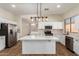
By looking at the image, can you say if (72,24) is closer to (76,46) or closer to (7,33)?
(76,46)

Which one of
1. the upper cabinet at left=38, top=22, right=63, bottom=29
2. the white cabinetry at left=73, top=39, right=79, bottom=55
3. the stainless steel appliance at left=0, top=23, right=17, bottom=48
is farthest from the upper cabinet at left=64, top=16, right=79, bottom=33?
the stainless steel appliance at left=0, top=23, right=17, bottom=48

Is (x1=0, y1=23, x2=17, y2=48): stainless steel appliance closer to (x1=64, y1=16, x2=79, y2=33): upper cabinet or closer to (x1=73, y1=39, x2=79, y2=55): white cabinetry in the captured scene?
(x1=64, y1=16, x2=79, y2=33): upper cabinet

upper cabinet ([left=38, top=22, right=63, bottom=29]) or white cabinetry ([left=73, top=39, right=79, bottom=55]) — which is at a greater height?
upper cabinet ([left=38, top=22, right=63, bottom=29])

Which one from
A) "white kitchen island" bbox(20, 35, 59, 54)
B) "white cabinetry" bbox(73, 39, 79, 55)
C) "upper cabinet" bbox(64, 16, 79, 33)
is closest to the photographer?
"white cabinetry" bbox(73, 39, 79, 55)

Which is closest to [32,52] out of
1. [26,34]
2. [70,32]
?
[26,34]

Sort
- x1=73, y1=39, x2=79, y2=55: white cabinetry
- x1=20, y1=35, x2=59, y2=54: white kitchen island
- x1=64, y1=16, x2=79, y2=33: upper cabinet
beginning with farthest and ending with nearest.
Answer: x1=64, y1=16, x2=79, y2=33: upper cabinet
x1=20, y1=35, x2=59, y2=54: white kitchen island
x1=73, y1=39, x2=79, y2=55: white cabinetry

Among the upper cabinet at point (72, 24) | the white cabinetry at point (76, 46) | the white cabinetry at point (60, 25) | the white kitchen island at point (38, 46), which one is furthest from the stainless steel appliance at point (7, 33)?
the white cabinetry at point (76, 46)

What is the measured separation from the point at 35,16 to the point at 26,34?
858mm

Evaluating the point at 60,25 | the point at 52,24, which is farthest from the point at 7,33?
the point at 60,25

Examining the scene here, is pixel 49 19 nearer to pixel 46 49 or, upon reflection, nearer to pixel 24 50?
pixel 46 49

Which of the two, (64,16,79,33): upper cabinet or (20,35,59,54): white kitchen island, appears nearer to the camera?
(20,35,59,54): white kitchen island

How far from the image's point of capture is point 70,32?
194 inches

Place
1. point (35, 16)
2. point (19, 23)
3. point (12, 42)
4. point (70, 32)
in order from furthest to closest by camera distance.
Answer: point (12, 42), point (70, 32), point (35, 16), point (19, 23)

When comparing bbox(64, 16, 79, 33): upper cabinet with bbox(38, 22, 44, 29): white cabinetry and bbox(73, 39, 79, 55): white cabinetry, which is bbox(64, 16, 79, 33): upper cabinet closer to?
bbox(73, 39, 79, 55): white cabinetry
